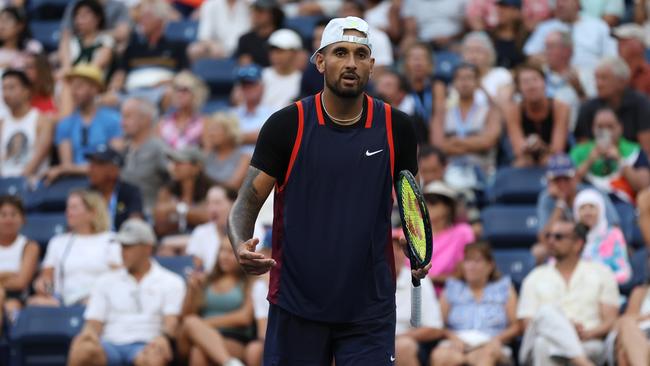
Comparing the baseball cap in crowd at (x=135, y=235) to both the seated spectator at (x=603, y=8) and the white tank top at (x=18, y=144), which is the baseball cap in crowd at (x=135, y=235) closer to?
the white tank top at (x=18, y=144)

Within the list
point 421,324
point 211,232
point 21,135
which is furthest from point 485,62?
point 21,135

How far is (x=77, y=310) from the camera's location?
34.2 ft

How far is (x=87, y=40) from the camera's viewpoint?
48.4 feet

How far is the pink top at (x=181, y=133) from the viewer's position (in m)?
12.8

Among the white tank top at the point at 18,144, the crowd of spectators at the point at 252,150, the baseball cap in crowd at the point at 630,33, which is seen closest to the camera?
the crowd of spectators at the point at 252,150

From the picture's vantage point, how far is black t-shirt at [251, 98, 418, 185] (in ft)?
19.1

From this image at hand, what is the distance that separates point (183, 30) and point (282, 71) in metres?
2.51

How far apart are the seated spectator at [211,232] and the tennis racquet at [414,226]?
5.21 m

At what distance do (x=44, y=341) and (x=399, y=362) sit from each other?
2.78 m

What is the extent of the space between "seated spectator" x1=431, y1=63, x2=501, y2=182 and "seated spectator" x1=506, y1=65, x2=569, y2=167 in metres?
0.25

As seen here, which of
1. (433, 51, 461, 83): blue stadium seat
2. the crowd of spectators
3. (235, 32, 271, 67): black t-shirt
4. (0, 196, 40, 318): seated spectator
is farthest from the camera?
(235, 32, 271, 67): black t-shirt

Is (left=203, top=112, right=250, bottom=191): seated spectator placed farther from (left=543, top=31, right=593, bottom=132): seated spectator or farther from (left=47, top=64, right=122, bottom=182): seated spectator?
(left=543, top=31, right=593, bottom=132): seated spectator

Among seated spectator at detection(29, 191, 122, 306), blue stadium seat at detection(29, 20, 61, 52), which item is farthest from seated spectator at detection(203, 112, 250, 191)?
blue stadium seat at detection(29, 20, 61, 52)

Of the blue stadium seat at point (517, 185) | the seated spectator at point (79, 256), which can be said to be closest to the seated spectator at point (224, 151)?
the seated spectator at point (79, 256)
